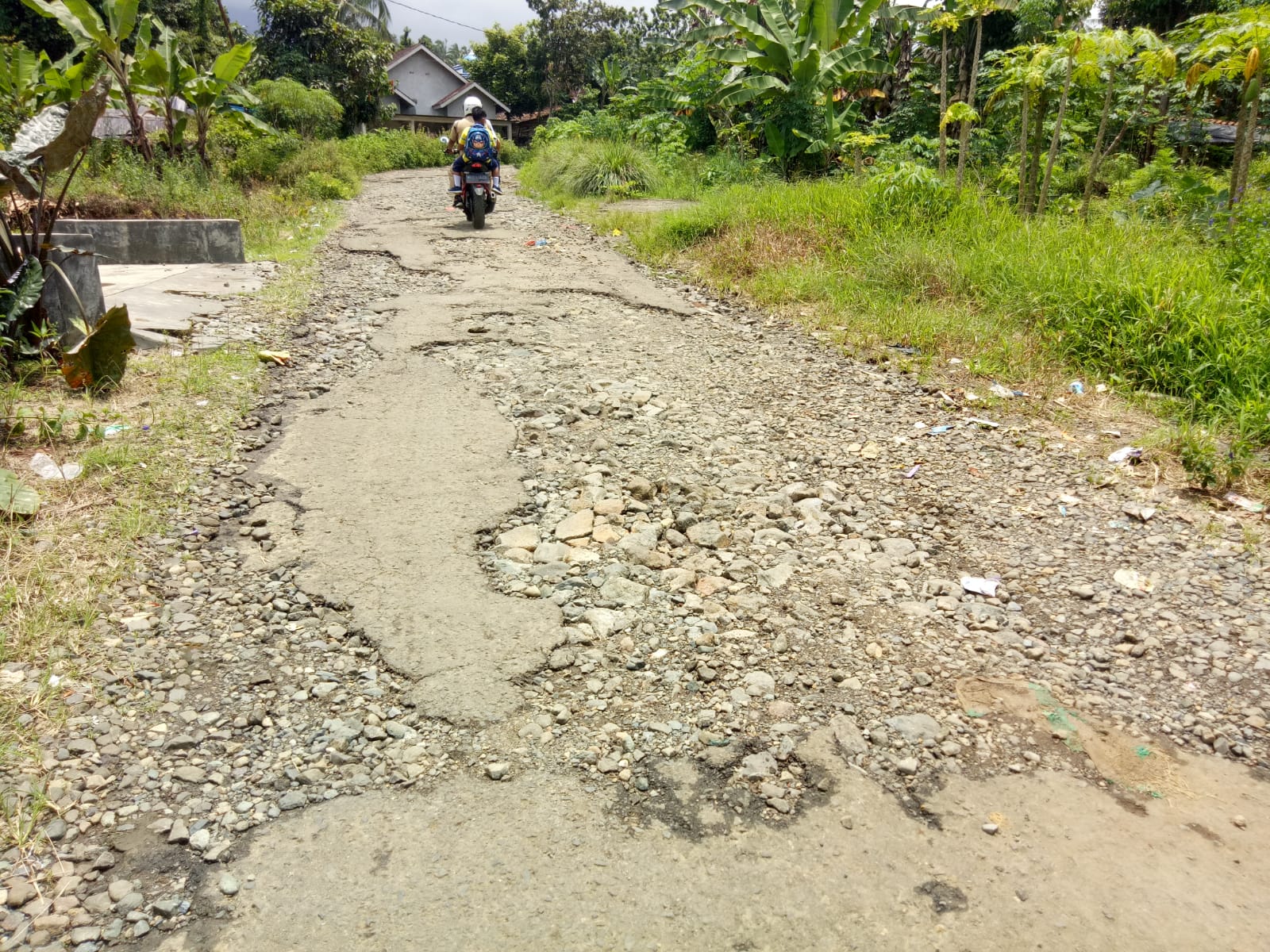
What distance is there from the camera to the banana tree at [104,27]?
7297 mm

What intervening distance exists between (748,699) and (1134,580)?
1441 mm

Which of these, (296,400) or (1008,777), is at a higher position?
(296,400)

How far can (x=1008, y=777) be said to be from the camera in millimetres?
1983

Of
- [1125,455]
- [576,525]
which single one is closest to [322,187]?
[576,525]

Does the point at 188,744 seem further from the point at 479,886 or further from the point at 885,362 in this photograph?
the point at 885,362

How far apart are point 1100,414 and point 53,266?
16.6ft

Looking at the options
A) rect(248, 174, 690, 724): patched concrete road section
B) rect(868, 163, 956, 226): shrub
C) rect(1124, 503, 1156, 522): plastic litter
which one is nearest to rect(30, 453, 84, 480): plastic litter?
rect(248, 174, 690, 724): patched concrete road section

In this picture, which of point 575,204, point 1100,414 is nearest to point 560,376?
point 1100,414

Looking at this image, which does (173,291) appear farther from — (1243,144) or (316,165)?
(316,165)

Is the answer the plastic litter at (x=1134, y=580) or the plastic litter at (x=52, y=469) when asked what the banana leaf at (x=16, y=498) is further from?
the plastic litter at (x=1134, y=580)

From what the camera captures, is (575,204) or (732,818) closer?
(732,818)

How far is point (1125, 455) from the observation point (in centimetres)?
341

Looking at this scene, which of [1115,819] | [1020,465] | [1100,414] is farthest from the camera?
[1100,414]

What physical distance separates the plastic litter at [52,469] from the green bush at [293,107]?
54.9ft
